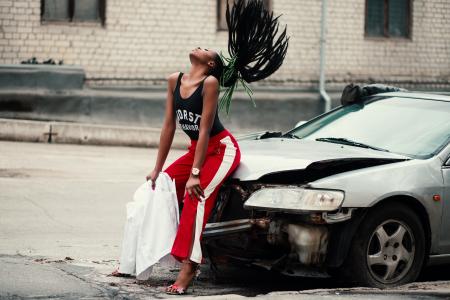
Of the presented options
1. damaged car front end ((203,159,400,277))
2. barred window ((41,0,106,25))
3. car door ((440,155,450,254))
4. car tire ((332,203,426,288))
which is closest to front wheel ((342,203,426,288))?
car tire ((332,203,426,288))

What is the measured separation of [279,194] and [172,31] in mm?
12768

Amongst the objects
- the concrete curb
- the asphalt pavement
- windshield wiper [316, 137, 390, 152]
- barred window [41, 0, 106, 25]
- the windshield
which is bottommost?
the asphalt pavement

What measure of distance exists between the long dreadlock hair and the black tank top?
409 millimetres

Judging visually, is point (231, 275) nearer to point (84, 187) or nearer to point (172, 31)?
point (84, 187)

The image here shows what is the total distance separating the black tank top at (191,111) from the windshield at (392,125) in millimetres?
1448

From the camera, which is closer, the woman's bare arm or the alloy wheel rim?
the alloy wheel rim

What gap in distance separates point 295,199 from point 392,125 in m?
1.68

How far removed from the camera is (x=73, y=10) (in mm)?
18156

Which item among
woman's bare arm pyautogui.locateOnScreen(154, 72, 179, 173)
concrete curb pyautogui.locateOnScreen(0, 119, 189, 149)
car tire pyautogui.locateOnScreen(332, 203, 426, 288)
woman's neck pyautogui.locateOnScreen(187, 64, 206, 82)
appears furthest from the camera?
concrete curb pyautogui.locateOnScreen(0, 119, 189, 149)

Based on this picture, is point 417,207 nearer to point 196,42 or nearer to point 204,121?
point 204,121

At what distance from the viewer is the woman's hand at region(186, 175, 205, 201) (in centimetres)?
687

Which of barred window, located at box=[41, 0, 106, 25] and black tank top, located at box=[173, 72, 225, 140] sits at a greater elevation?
barred window, located at box=[41, 0, 106, 25]

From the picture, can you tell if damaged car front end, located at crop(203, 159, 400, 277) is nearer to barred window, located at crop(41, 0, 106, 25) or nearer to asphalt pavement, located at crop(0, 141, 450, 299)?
asphalt pavement, located at crop(0, 141, 450, 299)

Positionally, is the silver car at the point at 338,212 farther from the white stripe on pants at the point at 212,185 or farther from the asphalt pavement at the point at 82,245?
the asphalt pavement at the point at 82,245
